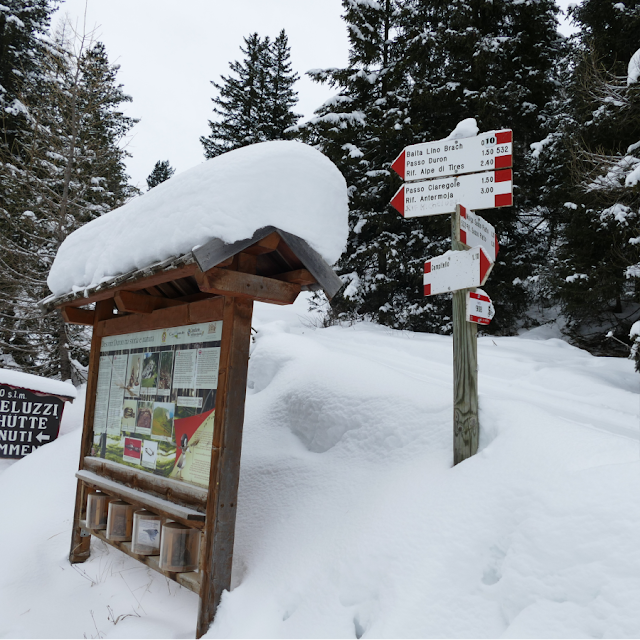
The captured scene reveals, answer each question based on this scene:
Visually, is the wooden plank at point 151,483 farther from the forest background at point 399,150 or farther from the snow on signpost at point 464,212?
the forest background at point 399,150

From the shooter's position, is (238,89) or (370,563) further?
(238,89)

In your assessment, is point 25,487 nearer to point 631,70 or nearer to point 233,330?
point 233,330

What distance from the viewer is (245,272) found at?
10.2 feet

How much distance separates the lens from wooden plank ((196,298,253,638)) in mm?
2863

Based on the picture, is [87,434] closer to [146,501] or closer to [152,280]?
[146,501]

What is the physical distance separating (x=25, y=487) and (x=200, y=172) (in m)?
4.78

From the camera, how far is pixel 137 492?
3.53 m

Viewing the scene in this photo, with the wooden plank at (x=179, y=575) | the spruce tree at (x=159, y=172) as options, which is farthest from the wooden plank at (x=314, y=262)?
the spruce tree at (x=159, y=172)

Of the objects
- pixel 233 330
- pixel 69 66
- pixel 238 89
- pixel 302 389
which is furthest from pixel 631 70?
pixel 238 89

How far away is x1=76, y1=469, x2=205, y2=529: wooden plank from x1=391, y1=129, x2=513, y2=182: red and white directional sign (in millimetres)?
2651

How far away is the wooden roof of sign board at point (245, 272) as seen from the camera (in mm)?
2682

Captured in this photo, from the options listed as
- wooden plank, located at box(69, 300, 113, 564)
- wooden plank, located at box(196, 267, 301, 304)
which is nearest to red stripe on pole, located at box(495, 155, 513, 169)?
wooden plank, located at box(196, 267, 301, 304)

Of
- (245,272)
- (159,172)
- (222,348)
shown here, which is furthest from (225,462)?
(159,172)

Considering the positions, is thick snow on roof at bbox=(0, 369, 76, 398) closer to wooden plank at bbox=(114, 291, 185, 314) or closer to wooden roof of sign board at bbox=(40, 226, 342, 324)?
wooden roof of sign board at bbox=(40, 226, 342, 324)
